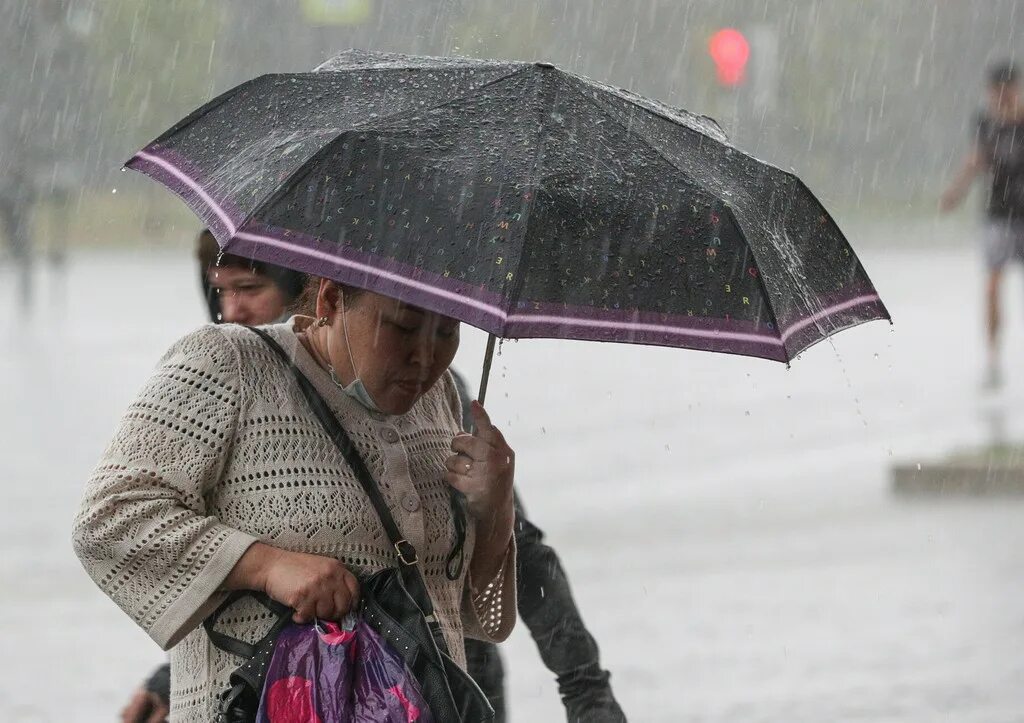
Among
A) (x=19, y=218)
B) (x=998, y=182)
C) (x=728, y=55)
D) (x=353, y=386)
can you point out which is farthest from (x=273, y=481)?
(x=19, y=218)

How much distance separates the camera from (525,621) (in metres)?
3.49

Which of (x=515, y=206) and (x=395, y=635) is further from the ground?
(x=515, y=206)

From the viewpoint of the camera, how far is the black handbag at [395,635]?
2.52 metres

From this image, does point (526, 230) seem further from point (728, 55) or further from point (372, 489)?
point (728, 55)

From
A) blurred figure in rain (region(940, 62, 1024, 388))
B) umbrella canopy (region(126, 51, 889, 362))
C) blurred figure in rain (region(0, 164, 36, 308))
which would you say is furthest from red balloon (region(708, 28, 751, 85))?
umbrella canopy (region(126, 51, 889, 362))

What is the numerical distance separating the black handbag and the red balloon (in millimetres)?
16265

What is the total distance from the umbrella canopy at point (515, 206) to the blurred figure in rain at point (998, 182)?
9.49m

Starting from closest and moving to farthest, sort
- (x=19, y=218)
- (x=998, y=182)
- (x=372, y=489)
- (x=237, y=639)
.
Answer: (x=237, y=639)
(x=372, y=489)
(x=998, y=182)
(x=19, y=218)

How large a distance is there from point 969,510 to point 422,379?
6.59m

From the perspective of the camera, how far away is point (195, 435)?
2.57m

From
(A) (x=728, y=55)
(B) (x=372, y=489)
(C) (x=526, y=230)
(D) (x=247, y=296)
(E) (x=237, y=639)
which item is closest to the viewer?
(C) (x=526, y=230)

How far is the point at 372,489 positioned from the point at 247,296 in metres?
1.05

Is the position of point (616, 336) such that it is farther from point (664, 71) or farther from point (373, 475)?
point (664, 71)

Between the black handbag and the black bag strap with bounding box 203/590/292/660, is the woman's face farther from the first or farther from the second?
the black bag strap with bounding box 203/590/292/660
